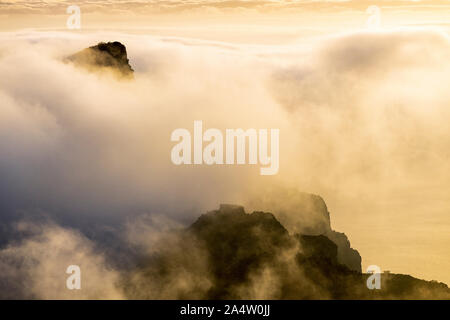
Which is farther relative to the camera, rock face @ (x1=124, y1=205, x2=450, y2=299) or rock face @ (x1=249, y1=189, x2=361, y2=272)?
rock face @ (x1=249, y1=189, x2=361, y2=272)

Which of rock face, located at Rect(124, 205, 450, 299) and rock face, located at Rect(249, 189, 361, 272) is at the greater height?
rock face, located at Rect(249, 189, 361, 272)

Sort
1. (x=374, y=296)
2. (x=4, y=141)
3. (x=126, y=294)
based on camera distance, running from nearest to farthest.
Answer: (x=126, y=294)
(x=374, y=296)
(x=4, y=141)

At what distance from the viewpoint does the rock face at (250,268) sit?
140m

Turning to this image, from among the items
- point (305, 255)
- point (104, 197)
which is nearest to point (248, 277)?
point (305, 255)

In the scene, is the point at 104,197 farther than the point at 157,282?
Yes

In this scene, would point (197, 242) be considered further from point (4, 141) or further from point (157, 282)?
point (4, 141)

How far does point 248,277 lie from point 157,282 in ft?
67.5

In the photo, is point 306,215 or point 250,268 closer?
point 250,268

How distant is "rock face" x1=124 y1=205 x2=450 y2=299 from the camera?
461 feet

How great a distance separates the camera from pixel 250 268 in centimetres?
14812

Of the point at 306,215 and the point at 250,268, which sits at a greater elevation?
the point at 306,215

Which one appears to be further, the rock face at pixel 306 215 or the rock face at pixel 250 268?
the rock face at pixel 306 215

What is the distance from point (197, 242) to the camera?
15450 centimetres
